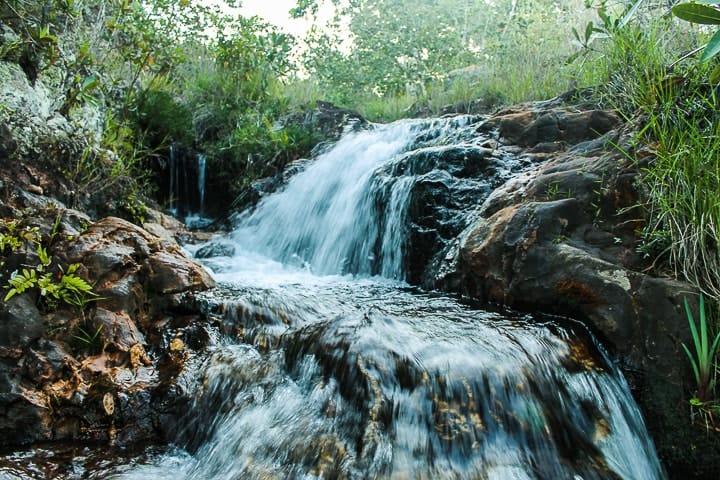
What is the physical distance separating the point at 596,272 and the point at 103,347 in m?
2.62

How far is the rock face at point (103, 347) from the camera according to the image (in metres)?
2.01

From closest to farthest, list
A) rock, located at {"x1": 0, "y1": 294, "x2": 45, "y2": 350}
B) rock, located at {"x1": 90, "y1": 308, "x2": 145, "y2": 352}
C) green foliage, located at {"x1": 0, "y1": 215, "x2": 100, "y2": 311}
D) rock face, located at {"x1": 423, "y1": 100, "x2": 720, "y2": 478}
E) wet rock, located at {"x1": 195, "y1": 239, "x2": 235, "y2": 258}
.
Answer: rock face, located at {"x1": 423, "y1": 100, "x2": 720, "y2": 478} → rock, located at {"x1": 0, "y1": 294, "x2": 45, "y2": 350} → green foliage, located at {"x1": 0, "y1": 215, "x2": 100, "y2": 311} → rock, located at {"x1": 90, "y1": 308, "x2": 145, "y2": 352} → wet rock, located at {"x1": 195, "y1": 239, "x2": 235, "y2": 258}

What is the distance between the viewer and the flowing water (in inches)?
66.2

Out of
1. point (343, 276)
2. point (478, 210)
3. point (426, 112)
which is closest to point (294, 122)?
point (426, 112)

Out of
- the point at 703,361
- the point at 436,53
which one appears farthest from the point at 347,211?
the point at 436,53

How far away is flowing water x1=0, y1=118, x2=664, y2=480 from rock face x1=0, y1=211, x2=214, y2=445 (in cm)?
20

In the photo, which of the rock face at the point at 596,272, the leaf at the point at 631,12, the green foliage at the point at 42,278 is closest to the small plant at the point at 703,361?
the rock face at the point at 596,272

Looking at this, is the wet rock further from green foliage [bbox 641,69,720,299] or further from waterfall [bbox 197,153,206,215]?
green foliage [bbox 641,69,720,299]

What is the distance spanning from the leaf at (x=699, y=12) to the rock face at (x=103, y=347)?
2.63m

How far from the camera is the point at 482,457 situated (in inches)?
65.4

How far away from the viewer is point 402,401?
185cm

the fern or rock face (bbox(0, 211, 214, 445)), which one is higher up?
the fern

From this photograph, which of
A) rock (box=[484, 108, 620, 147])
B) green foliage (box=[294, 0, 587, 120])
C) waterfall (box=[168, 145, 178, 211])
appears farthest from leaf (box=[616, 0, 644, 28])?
waterfall (box=[168, 145, 178, 211])

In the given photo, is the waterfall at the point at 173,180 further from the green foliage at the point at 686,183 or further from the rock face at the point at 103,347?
the green foliage at the point at 686,183
